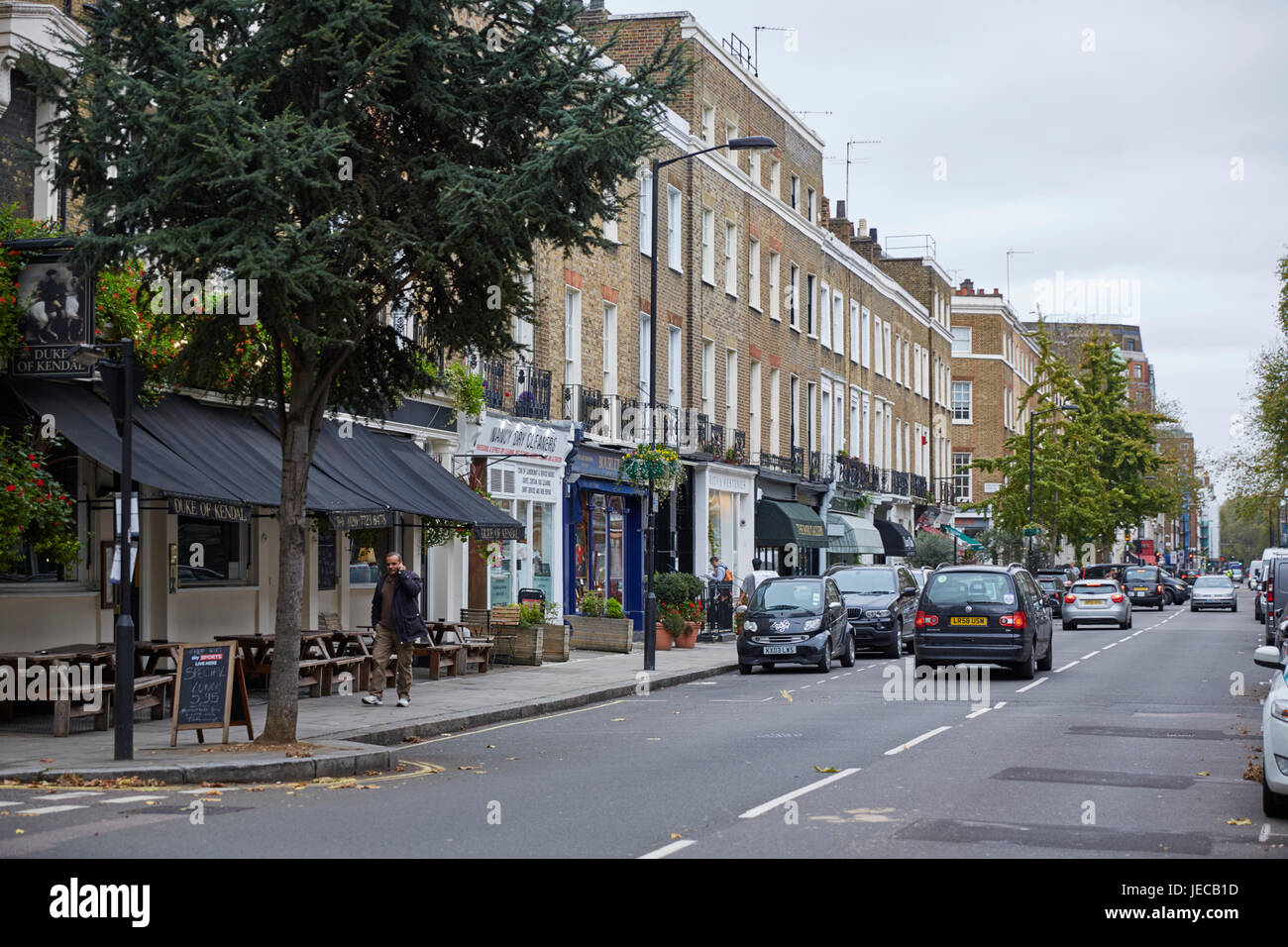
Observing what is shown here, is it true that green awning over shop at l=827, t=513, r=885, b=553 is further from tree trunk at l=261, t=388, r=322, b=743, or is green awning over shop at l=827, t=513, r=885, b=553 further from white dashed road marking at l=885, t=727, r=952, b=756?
tree trunk at l=261, t=388, r=322, b=743

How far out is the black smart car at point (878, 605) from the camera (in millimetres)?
30375

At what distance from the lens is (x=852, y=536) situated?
51656mm

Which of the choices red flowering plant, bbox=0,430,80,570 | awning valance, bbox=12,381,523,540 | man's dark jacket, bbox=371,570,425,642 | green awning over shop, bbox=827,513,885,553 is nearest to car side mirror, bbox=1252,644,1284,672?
man's dark jacket, bbox=371,570,425,642

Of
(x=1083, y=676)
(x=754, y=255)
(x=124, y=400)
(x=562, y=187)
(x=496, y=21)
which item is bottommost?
(x=1083, y=676)

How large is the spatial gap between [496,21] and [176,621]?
8953 mm

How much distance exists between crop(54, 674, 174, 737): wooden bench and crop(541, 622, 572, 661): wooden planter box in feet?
35.6

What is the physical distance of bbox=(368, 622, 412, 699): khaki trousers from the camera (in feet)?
59.0

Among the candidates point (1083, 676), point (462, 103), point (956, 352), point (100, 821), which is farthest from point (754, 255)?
point (956, 352)

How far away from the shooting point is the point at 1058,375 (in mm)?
71062

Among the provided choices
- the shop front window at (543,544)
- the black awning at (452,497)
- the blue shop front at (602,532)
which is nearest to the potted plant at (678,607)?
the blue shop front at (602,532)

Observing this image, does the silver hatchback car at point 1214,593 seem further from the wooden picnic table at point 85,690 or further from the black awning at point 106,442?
the wooden picnic table at point 85,690

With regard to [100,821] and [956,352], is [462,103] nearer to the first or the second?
[100,821]

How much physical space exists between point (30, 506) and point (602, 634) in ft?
51.2
